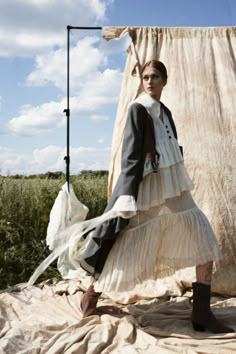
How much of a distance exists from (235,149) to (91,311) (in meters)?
1.81

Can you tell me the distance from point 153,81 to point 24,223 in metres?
2.64

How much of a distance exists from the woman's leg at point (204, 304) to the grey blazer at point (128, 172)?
23.0 inches

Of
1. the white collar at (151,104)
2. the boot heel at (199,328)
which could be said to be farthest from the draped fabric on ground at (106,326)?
the white collar at (151,104)

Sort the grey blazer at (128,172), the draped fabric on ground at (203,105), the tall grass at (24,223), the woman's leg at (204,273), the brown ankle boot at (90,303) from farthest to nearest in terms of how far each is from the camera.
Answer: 1. the tall grass at (24,223)
2. the draped fabric on ground at (203,105)
3. the brown ankle boot at (90,303)
4. the woman's leg at (204,273)
5. the grey blazer at (128,172)

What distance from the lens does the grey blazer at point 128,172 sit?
3.01 meters

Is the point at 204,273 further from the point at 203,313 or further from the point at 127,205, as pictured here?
the point at 127,205

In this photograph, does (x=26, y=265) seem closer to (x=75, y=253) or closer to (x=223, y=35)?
(x=75, y=253)

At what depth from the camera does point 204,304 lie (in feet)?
10.5

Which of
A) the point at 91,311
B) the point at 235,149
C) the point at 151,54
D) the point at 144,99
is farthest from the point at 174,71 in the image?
the point at 91,311

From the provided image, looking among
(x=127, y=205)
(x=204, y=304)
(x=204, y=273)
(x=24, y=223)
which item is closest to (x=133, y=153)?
(x=127, y=205)

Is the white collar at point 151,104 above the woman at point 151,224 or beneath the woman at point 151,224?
above

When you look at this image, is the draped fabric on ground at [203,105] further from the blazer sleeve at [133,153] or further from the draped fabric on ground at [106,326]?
the blazer sleeve at [133,153]

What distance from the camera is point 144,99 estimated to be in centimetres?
322

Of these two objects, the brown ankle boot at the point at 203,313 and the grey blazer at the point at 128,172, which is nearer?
the grey blazer at the point at 128,172
